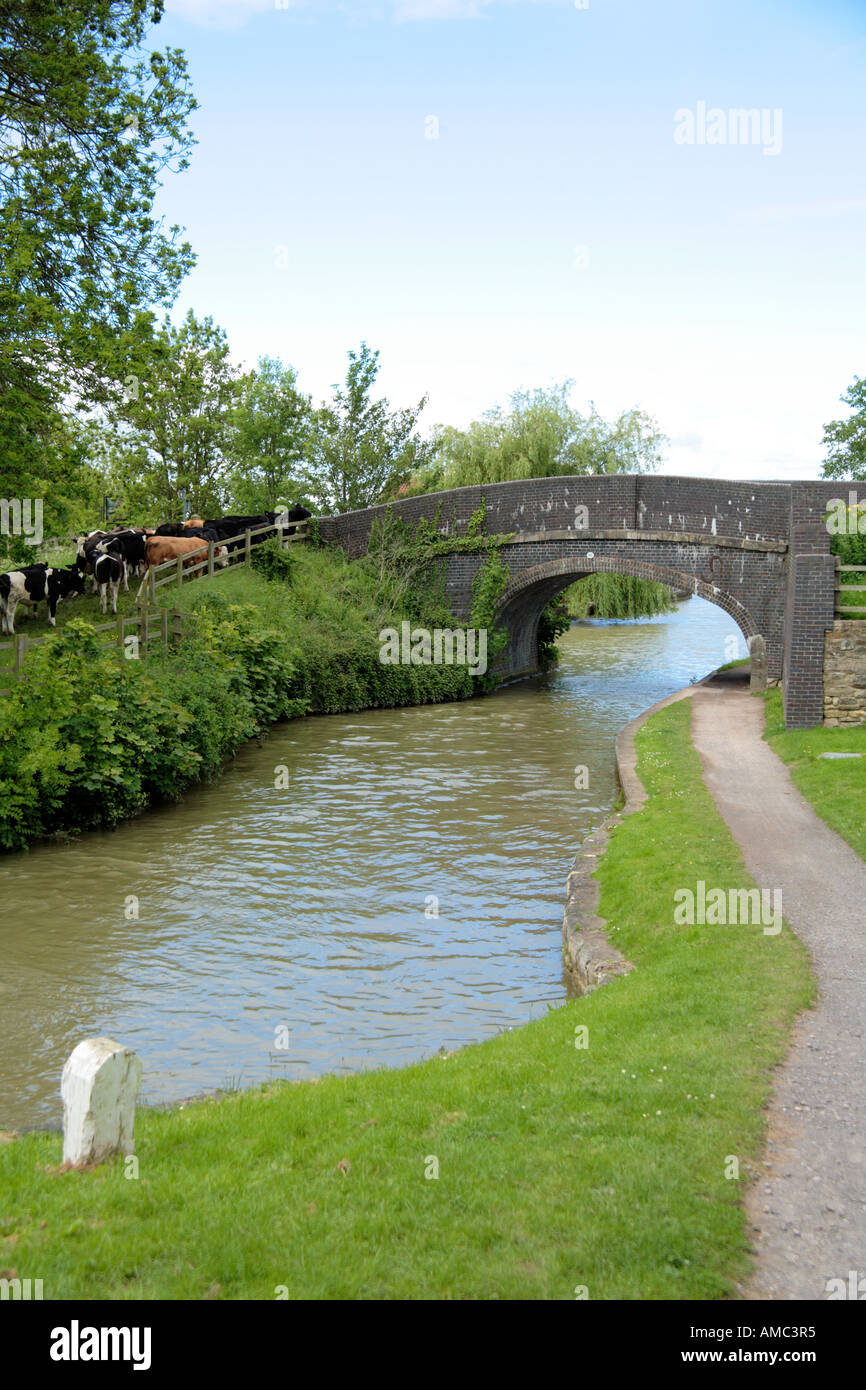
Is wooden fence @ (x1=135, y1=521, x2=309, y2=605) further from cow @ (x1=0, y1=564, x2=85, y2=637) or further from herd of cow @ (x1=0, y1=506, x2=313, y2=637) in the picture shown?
cow @ (x1=0, y1=564, x2=85, y2=637)

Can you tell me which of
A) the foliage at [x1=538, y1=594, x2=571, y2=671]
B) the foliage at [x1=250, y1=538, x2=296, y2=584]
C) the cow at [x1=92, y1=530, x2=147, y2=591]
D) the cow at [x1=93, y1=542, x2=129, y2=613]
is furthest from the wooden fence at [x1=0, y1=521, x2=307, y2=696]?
the foliage at [x1=538, y1=594, x2=571, y2=671]

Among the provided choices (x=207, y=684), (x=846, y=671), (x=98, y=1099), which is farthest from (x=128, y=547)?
(x=98, y=1099)

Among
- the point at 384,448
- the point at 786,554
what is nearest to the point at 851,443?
the point at 384,448

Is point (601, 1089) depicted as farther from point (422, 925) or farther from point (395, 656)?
point (395, 656)

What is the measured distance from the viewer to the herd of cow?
21266mm

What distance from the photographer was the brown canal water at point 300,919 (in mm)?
8766

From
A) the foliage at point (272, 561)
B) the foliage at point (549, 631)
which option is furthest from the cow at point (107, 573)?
the foliage at point (549, 631)

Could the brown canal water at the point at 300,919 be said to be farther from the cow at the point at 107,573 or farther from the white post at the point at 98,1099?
the cow at the point at 107,573

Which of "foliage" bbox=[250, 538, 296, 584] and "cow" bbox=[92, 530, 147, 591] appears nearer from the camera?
"cow" bbox=[92, 530, 147, 591]

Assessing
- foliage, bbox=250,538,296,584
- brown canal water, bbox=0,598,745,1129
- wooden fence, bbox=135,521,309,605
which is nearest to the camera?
brown canal water, bbox=0,598,745,1129

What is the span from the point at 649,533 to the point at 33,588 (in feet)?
47.2

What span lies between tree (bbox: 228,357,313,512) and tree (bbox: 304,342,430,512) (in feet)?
6.18

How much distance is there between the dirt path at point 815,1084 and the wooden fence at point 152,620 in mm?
10272

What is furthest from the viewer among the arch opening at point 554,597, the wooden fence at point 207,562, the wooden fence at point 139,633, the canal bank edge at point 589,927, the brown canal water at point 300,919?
the arch opening at point 554,597
